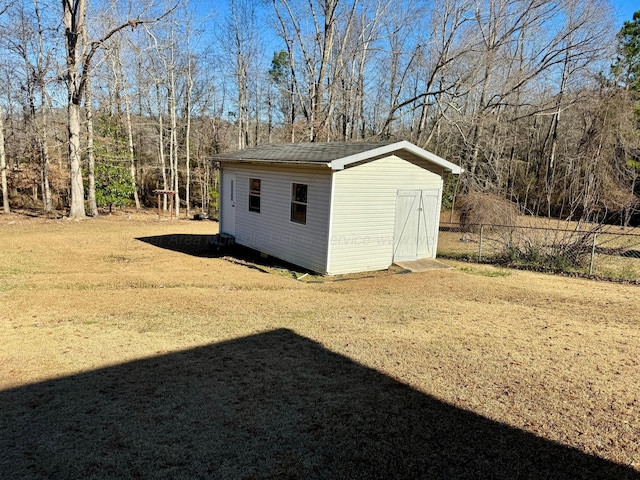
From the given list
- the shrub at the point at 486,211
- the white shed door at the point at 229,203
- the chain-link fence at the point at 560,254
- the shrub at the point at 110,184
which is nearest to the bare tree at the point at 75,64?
the shrub at the point at 110,184

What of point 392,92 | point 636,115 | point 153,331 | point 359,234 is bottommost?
point 153,331

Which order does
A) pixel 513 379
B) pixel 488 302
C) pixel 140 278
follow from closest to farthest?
pixel 513 379, pixel 488 302, pixel 140 278

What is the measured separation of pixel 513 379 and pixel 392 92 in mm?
26080

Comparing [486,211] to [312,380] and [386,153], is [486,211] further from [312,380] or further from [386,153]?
[312,380]

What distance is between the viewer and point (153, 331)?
5898 millimetres

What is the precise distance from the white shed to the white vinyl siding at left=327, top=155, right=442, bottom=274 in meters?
0.02

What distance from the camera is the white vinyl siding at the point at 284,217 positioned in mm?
9742

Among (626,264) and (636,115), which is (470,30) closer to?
(636,115)

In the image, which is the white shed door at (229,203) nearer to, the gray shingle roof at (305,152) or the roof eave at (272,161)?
→ the roof eave at (272,161)

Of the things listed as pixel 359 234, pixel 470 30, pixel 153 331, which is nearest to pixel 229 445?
pixel 153 331

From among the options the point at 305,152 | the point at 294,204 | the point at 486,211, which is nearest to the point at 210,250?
the point at 294,204

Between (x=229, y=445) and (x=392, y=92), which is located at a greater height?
(x=392, y=92)

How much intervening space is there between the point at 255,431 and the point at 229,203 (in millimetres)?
10601

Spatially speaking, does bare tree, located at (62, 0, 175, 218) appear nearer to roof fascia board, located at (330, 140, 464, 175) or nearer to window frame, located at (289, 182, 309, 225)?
window frame, located at (289, 182, 309, 225)
